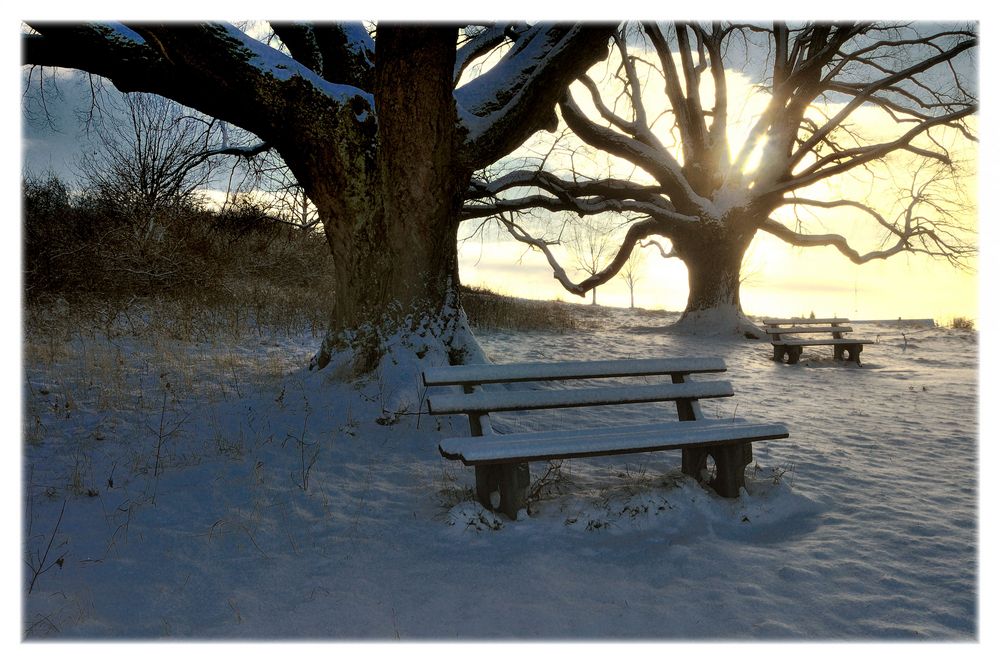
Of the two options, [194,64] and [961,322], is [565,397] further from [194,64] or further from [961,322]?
[961,322]

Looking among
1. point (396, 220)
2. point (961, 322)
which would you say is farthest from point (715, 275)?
point (396, 220)

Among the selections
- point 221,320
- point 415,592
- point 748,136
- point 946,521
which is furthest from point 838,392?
point 748,136

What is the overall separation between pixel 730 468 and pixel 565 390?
117 centimetres

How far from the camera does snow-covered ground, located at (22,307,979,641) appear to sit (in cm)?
258

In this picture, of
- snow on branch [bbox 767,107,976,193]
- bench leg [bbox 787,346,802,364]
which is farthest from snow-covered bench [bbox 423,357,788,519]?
snow on branch [bbox 767,107,976,193]

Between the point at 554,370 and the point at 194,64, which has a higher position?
the point at 194,64

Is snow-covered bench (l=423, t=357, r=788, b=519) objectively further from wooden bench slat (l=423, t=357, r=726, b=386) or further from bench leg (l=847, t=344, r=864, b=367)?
bench leg (l=847, t=344, r=864, b=367)

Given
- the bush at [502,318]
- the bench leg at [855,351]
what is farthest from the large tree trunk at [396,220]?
the bench leg at [855,351]

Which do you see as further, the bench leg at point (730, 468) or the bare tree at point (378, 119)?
the bare tree at point (378, 119)

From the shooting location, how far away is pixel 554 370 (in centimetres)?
400

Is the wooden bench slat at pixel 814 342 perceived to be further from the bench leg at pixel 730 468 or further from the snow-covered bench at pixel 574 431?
the bench leg at pixel 730 468

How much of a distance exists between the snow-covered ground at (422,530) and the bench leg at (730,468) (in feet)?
0.30

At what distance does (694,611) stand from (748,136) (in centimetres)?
1655

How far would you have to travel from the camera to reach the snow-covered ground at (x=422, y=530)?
258 cm
